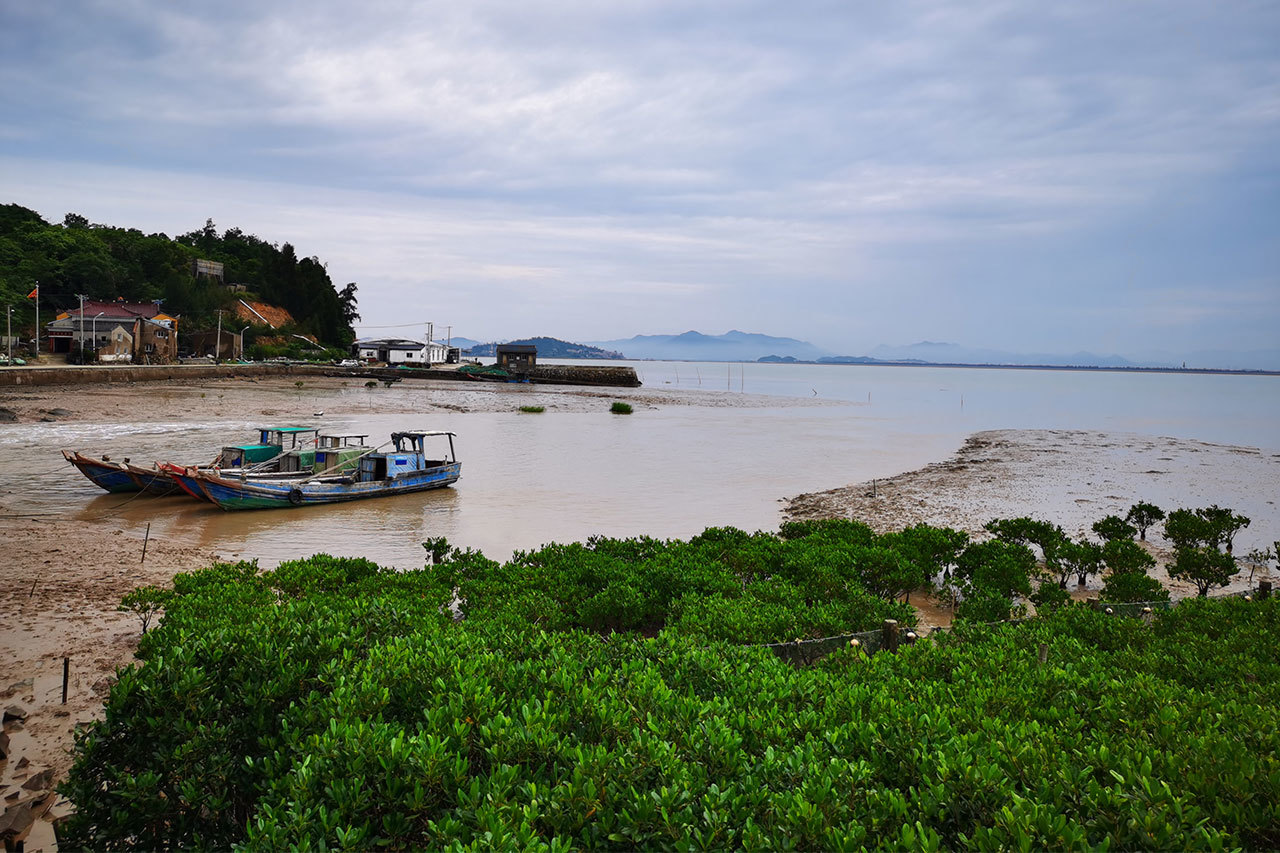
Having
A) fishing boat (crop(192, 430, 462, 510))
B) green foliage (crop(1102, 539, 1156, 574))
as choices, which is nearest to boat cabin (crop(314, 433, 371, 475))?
fishing boat (crop(192, 430, 462, 510))

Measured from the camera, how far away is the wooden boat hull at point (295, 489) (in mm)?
19844

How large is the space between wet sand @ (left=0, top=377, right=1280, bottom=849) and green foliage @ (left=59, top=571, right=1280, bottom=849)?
2.20 meters

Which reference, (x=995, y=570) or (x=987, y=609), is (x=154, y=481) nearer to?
(x=987, y=609)

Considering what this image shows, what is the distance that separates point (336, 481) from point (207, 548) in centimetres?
596

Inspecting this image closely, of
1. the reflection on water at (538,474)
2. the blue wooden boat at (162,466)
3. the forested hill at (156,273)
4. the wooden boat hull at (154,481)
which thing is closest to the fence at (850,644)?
the reflection on water at (538,474)

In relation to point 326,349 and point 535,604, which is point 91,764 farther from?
point 326,349

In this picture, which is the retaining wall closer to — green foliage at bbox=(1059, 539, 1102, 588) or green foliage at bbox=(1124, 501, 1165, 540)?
green foliage at bbox=(1059, 539, 1102, 588)

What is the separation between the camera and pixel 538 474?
93.4ft

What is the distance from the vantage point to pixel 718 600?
941cm

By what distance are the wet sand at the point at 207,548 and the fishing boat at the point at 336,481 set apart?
112 inches

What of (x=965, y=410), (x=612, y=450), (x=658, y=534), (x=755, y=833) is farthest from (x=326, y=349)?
(x=755, y=833)

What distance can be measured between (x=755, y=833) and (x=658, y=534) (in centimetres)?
1549

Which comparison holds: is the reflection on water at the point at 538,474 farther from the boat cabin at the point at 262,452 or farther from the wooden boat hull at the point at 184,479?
the boat cabin at the point at 262,452

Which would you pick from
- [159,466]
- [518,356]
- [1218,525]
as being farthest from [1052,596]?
[518,356]
